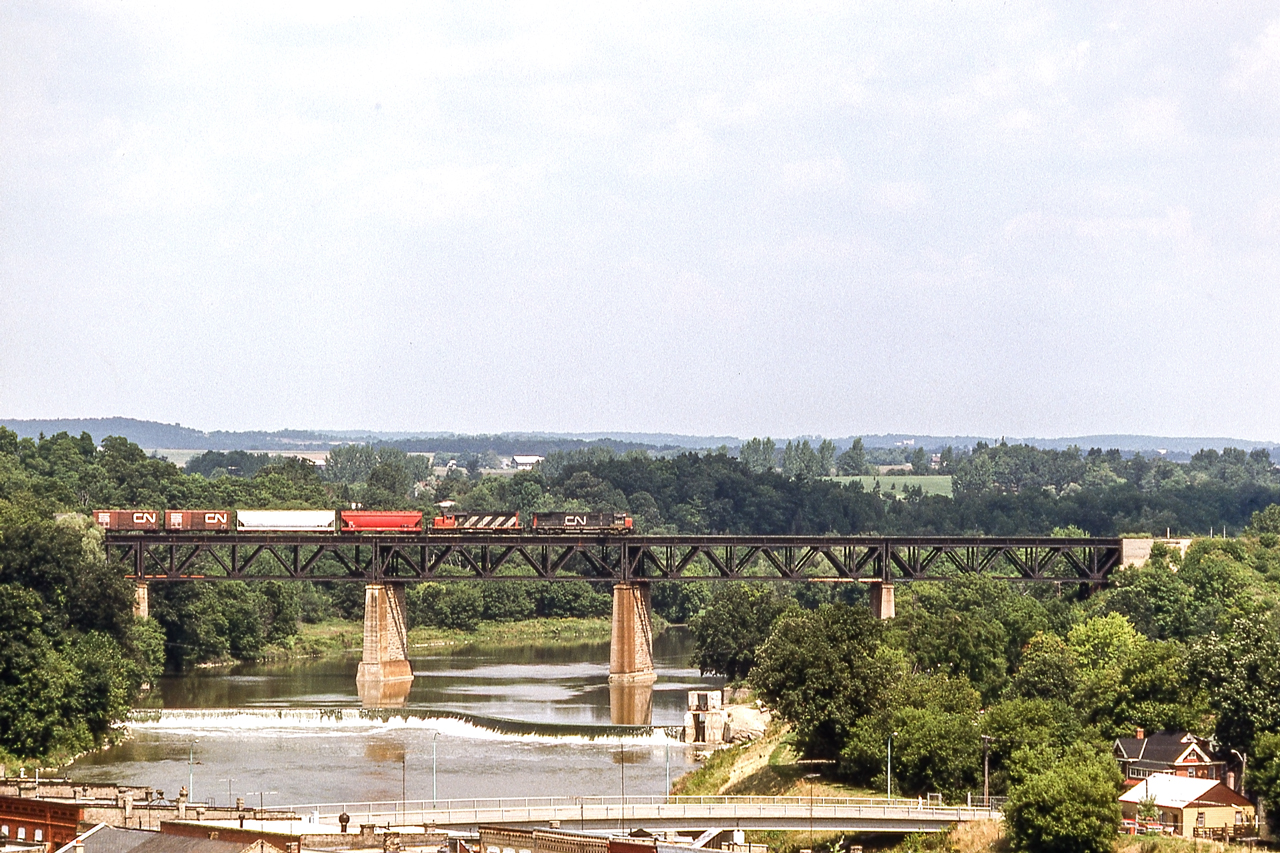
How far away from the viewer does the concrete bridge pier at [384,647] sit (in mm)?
148250

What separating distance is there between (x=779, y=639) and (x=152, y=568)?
76.9m

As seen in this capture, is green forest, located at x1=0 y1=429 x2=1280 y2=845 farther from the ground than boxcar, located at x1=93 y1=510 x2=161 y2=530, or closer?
closer

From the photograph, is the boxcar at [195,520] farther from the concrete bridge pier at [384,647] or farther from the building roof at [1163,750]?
the building roof at [1163,750]

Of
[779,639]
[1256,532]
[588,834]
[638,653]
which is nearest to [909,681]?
[779,639]

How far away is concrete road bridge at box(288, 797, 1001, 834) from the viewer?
7425 centimetres

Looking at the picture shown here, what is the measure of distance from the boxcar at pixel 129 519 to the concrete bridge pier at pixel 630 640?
3754 centimetres

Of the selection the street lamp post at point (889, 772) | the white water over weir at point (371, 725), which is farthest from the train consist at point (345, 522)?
the street lamp post at point (889, 772)

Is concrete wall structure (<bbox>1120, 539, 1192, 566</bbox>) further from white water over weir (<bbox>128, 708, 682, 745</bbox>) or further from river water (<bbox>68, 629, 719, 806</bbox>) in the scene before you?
white water over weir (<bbox>128, 708, 682, 745</bbox>)

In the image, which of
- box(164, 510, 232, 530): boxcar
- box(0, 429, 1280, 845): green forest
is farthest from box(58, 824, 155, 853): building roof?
box(164, 510, 232, 530): boxcar

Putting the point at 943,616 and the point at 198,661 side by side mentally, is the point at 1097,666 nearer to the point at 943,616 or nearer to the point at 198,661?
the point at 943,616

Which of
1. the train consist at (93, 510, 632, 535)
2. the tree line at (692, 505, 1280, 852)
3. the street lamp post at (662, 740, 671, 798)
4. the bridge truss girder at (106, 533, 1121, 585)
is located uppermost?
the train consist at (93, 510, 632, 535)

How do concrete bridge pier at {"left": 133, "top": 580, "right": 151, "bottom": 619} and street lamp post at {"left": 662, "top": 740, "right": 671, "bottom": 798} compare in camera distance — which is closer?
street lamp post at {"left": 662, "top": 740, "right": 671, "bottom": 798}

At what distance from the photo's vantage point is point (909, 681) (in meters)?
102

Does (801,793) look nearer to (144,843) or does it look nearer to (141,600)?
(144,843)
